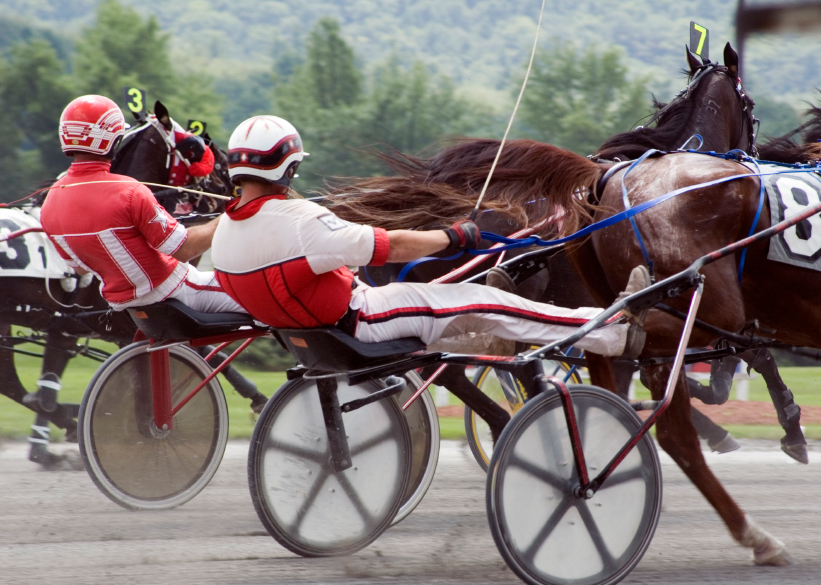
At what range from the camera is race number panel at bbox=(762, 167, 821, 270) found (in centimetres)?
374

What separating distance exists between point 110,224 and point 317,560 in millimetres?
1590

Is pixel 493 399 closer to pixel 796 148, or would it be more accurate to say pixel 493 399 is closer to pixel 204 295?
pixel 204 295

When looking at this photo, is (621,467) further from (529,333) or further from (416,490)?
(416,490)

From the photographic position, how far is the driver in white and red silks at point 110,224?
12.5 ft

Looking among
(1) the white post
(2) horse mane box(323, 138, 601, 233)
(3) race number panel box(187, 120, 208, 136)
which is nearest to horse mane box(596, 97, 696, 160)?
(2) horse mane box(323, 138, 601, 233)

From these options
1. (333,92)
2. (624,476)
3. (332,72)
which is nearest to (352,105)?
(333,92)

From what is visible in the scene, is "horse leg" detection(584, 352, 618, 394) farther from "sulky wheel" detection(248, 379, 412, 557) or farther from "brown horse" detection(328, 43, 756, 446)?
"sulky wheel" detection(248, 379, 412, 557)

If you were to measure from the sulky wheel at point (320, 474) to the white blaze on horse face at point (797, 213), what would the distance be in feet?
5.68

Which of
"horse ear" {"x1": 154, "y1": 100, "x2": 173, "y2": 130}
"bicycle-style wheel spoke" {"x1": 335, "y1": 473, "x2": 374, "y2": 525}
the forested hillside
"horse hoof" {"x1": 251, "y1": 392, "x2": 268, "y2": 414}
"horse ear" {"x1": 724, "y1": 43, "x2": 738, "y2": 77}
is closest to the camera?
"bicycle-style wheel spoke" {"x1": 335, "y1": 473, "x2": 374, "y2": 525}

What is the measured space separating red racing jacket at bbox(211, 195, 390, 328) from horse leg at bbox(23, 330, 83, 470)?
8.89ft

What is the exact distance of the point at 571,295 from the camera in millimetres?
4781

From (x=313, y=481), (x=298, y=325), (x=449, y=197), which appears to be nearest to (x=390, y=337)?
(x=298, y=325)

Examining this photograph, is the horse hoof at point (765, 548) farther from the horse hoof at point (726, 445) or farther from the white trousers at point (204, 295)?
the white trousers at point (204, 295)

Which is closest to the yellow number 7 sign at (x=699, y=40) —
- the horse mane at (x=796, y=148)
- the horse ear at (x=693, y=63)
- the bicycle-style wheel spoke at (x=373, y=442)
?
the horse ear at (x=693, y=63)
